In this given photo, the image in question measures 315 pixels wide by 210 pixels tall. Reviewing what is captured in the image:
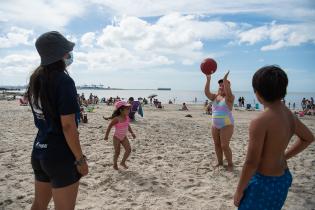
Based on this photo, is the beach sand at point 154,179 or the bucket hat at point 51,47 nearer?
the bucket hat at point 51,47

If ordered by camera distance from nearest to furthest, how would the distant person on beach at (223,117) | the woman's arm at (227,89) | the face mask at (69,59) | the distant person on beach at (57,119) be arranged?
the distant person on beach at (57,119), the face mask at (69,59), the woman's arm at (227,89), the distant person on beach at (223,117)

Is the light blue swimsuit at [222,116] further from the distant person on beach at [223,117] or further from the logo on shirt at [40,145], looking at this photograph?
the logo on shirt at [40,145]

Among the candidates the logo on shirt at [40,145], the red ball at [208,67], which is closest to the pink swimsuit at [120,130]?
the red ball at [208,67]

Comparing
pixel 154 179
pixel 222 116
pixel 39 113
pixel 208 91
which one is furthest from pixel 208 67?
pixel 39 113

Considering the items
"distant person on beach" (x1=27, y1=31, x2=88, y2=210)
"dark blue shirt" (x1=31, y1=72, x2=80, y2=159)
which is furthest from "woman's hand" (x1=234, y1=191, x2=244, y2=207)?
"dark blue shirt" (x1=31, y1=72, x2=80, y2=159)

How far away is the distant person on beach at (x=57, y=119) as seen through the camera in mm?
2404

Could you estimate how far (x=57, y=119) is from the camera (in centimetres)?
247

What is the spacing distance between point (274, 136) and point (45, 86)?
174 cm

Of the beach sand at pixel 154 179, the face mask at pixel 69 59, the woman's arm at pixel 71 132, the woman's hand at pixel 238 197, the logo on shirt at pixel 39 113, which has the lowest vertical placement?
the beach sand at pixel 154 179

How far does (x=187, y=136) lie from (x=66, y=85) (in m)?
9.11

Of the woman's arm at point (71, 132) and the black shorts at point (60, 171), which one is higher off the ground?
the woman's arm at point (71, 132)

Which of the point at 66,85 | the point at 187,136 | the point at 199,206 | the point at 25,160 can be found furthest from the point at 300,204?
the point at 187,136

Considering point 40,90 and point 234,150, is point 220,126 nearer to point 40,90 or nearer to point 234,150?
point 234,150

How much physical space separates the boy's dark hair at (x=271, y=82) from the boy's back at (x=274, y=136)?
3.6 inches
